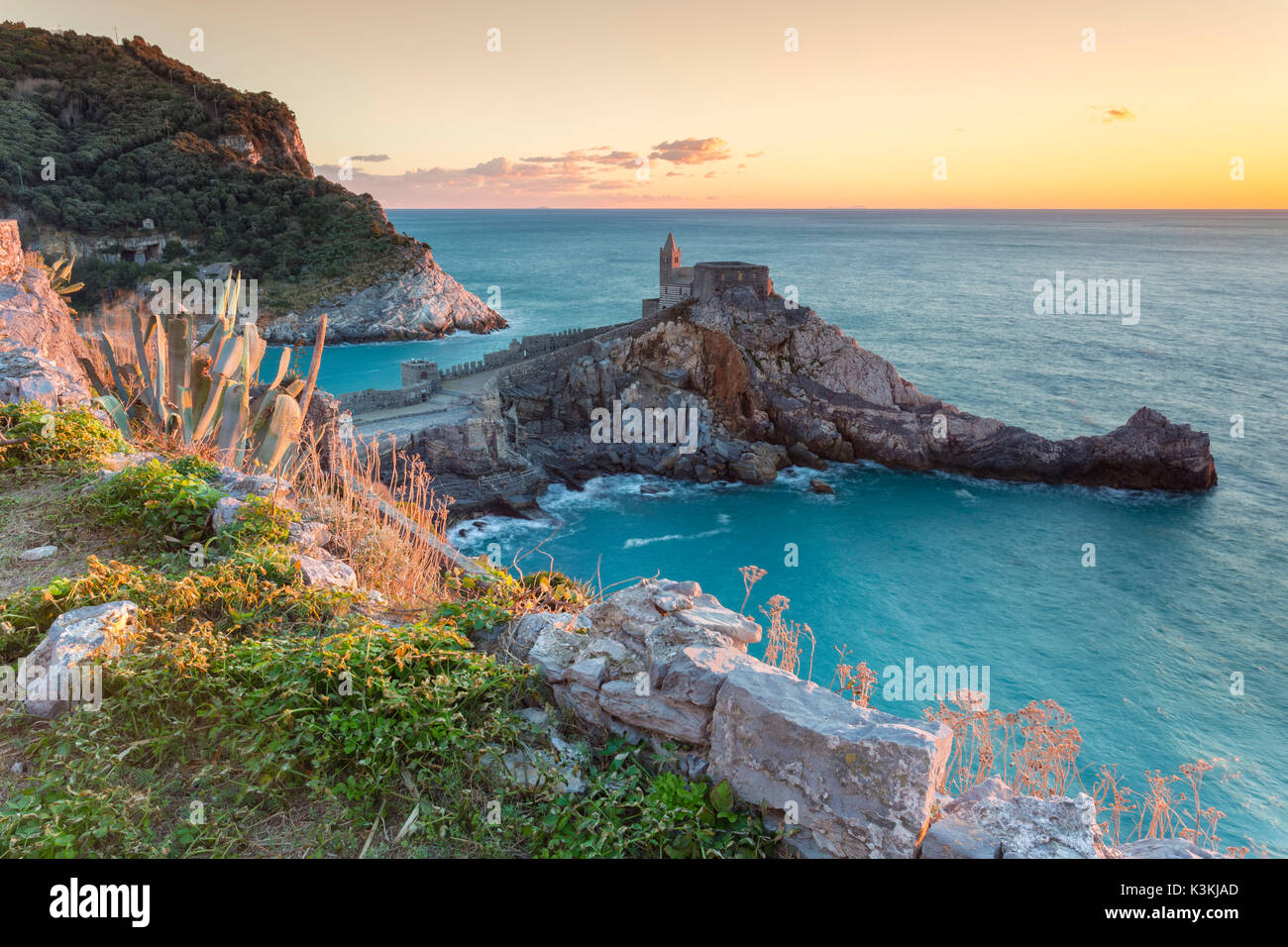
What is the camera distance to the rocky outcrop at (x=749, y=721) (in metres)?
2.94

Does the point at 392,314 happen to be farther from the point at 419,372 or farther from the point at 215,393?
the point at 215,393

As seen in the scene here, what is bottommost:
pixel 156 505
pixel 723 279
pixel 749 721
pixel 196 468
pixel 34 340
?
pixel 749 721

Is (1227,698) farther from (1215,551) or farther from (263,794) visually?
(263,794)

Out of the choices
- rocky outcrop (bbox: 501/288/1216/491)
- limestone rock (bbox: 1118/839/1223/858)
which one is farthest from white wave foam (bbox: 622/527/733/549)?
limestone rock (bbox: 1118/839/1223/858)

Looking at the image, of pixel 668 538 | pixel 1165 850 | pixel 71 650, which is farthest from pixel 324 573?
pixel 668 538

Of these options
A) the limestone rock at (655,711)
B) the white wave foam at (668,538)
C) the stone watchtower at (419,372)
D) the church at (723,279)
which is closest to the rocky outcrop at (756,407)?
the church at (723,279)

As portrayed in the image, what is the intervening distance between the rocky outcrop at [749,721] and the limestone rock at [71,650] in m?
1.94

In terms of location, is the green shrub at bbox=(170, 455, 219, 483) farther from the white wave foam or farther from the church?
the church

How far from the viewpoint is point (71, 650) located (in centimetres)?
362

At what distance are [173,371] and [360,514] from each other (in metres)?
4.20

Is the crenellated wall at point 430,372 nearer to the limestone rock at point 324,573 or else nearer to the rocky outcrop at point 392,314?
the rocky outcrop at point 392,314

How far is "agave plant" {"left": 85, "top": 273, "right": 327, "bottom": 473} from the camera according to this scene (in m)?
7.71

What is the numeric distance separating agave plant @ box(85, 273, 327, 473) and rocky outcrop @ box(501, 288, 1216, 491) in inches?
982

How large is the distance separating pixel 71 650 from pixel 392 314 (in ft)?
180
